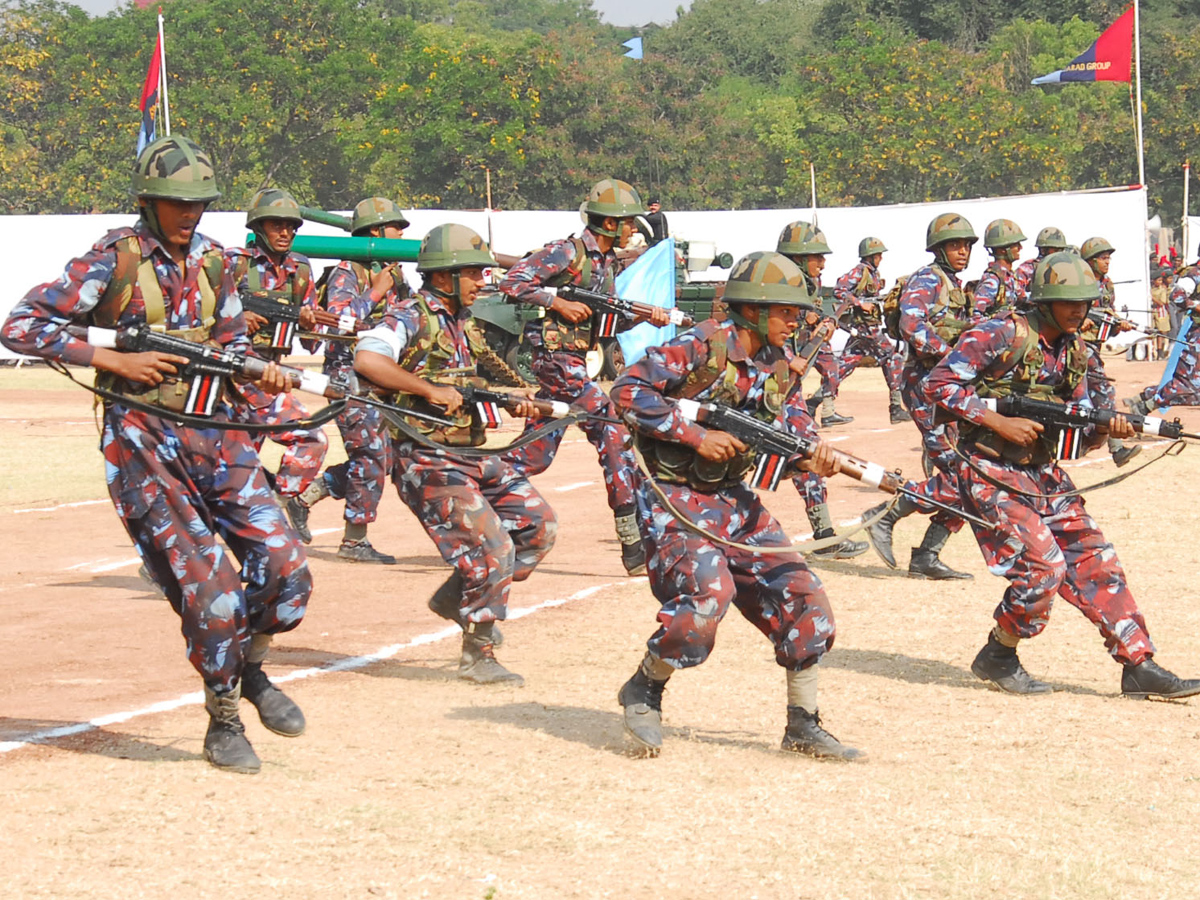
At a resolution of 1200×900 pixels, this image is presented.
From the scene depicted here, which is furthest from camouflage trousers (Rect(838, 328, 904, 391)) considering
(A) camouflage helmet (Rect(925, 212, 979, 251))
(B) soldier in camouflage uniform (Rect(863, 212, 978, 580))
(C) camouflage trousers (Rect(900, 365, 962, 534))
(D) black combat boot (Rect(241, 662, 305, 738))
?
(D) black combat boot (Rect(241, 662, 305, 738))

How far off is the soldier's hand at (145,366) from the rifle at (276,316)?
488cm

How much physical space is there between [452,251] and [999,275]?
6242 millimetres

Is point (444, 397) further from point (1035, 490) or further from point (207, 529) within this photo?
point (1035, 490)

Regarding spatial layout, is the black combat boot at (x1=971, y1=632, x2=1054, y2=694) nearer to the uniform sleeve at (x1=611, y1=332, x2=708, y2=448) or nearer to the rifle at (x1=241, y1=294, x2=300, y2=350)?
the uniform sleeve at (x1=611, y1=332, x2=708, y2=448)

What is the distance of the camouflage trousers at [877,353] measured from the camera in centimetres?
1762

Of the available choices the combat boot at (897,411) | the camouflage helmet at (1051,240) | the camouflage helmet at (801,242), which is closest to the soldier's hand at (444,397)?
the camouflage helmet at (801,242)

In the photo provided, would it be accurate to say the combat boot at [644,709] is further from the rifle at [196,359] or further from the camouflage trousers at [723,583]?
the rifle at [196,359]

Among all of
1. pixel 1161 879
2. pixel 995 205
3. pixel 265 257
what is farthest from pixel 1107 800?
pixel 995 205

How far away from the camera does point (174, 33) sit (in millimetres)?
50938

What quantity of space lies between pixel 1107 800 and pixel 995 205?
25.8 m

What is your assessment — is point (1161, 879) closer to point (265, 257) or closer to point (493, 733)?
point (493, 733)

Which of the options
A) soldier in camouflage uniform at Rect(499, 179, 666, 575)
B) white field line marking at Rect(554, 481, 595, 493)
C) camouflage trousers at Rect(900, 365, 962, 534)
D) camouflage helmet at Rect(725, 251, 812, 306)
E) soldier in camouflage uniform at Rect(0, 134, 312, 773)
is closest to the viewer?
soldier in camouflage uniform at Rect(0, 134, 312, 773)

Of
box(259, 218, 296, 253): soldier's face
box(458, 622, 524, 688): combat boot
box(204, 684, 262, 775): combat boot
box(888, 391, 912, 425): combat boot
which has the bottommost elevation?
box(888, 391, 912, 425): combat boot

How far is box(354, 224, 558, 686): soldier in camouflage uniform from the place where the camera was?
26.1 feet
